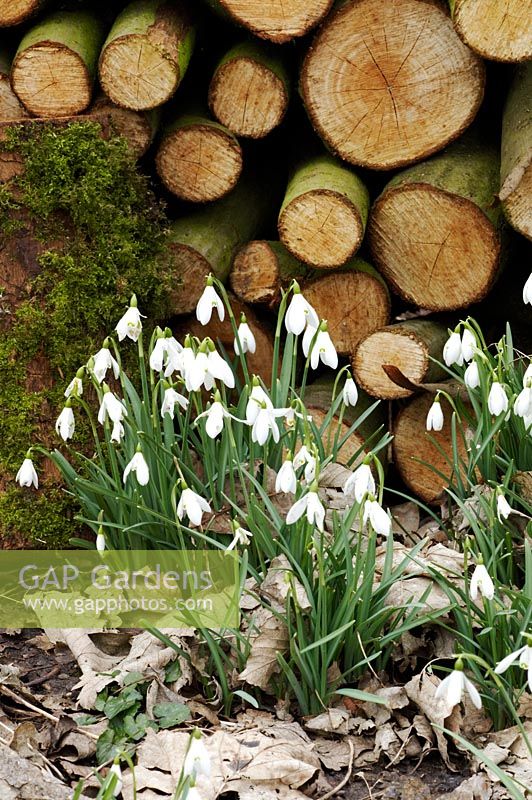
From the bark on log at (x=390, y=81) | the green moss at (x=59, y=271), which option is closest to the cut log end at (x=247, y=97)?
the bark on log at (x=390, y=81)

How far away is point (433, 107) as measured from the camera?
11.0ft

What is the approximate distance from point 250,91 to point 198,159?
320mm

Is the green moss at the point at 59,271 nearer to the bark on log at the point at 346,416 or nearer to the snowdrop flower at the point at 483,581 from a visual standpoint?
the bark on log at the point at 346,416

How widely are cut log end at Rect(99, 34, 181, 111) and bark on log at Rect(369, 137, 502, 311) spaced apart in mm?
882

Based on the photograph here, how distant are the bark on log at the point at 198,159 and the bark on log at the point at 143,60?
21 centimetres

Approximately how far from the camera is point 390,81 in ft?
10.8

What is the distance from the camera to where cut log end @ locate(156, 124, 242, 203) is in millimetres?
3520

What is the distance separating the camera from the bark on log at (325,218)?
11.3 feet

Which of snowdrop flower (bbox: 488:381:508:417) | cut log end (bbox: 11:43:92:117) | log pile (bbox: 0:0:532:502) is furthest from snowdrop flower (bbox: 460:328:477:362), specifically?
cut log end (bbox: 11:43:92:117)

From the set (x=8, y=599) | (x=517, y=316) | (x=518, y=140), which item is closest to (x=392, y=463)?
(x=517, y=316)

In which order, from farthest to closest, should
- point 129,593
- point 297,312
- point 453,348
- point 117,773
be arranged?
point 129,593, point 453,348, point 297,312, point 117,773

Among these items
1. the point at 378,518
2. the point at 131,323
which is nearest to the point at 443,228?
the point at 131,323

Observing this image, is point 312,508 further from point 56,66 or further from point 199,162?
point 56,66

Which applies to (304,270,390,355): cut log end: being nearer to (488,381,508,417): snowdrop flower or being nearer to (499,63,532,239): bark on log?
(499,63,532,239): bark on log
